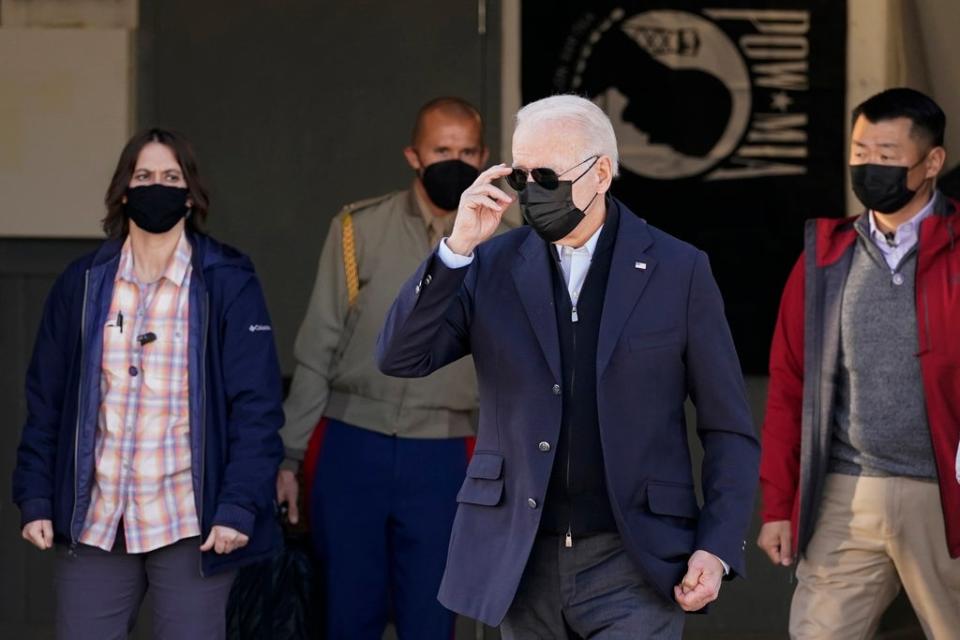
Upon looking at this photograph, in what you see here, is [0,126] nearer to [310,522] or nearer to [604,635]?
[310,522]

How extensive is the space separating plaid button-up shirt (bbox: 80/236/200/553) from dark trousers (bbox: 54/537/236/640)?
87 mm

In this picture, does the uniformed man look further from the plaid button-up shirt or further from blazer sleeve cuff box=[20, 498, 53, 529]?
blazer sleeve cuff box=[20, 498, 53, 529]

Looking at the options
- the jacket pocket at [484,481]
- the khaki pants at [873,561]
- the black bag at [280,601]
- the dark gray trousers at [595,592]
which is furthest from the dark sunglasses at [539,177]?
the black bag at [280,601]

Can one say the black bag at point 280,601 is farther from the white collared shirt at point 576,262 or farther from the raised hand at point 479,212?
the raised hand at point 479,212

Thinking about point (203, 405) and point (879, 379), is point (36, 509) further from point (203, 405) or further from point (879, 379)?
point (879, 379)

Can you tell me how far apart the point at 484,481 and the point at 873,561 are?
1798 mm

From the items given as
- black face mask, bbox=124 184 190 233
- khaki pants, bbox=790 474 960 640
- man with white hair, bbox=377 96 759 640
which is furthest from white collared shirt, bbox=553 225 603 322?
khaki pants, bbox=790 474 960 640

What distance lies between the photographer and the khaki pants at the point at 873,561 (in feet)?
17.2

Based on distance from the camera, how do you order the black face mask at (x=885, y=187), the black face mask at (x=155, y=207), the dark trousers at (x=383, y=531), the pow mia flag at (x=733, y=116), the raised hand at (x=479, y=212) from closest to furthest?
the raised hand at (x=479, y=212)
the black face mask at (x=155, y=207)
the black face mask at (x=885, y=187)
the dark trousers at (x=383, y=531)
the pow mia flag at (x=733, y=116)

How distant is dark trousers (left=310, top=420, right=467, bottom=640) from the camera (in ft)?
19.1

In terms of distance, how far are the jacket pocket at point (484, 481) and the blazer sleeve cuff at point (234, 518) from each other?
3.68 ft

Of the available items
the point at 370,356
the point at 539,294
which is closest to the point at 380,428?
the point at 370,356

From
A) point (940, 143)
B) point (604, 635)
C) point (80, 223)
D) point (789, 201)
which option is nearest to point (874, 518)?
point (940, 143)

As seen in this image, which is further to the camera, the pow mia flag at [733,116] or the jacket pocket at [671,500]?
the pow mia flag at [733,116]
